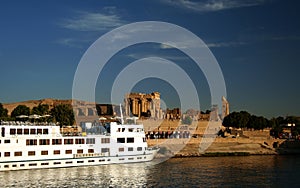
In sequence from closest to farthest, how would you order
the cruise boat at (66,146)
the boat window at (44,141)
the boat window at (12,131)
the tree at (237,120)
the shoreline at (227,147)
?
the cruise boat at (66,146) < the boat window at (12,131) < the boat window at (44,141) < the shoreline at (227,147) < the tree at (237,120)

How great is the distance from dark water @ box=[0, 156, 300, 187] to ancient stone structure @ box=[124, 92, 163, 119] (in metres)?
82.9

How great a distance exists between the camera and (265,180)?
41.8m

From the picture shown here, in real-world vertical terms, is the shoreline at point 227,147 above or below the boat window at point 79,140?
below

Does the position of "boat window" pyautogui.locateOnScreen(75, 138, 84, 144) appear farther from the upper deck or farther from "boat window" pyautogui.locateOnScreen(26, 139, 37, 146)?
"boat window" pyautogui.locateOnScreen(26, 139, 37, 146)

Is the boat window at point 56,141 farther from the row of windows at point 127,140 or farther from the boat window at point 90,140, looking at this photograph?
the row of windows at point 127,140

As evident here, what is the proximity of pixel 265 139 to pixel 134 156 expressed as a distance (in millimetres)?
41209

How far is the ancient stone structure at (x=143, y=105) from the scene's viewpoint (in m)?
136

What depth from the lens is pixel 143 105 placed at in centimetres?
13988

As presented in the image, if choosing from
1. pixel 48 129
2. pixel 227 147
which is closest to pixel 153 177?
pixel 48 129

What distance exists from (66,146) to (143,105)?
90980mm

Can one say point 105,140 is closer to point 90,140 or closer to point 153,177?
point 90,140

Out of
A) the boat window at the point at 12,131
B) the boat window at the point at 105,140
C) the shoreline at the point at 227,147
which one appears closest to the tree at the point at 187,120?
the shoreline at the point at 227,147

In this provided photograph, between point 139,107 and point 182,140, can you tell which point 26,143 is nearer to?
point 182,140

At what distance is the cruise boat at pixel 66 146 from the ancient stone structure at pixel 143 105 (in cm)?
7822
